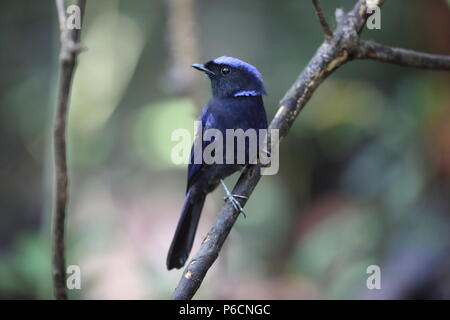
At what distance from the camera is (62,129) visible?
1600 millimetres

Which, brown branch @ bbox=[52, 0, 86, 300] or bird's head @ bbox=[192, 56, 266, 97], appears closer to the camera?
brown branch @ bbox=[52, 0, 86, 300]

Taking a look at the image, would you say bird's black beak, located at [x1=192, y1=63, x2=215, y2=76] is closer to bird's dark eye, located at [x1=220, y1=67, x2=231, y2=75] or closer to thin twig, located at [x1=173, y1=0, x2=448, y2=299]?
bird's dark eye, located at [x1=220, y1=67, x2=231, y2=75]

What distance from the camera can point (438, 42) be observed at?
4539 millimetres

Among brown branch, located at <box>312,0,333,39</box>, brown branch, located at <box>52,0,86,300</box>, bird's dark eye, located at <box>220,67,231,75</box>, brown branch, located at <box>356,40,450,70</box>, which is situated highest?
bird's dark eye, located at <box>220,67,231,75</box>

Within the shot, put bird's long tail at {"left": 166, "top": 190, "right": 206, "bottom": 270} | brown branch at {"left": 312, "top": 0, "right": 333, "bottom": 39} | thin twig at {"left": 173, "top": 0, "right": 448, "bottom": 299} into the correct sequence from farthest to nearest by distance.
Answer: bird's long tail at {"left": 166, "top": 190, "right": 206, "bottom": 270}, thin twig at {"left": 173, "top": 0, "right": 448, "bottom": 299}, brown branch at {"left": 312, "top": 0, "right": 333, "bottom": 39}

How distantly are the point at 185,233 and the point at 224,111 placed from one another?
73cm

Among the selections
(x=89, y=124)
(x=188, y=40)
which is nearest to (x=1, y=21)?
(x=89, y=124)

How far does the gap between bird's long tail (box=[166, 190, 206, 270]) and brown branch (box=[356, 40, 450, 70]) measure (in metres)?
1.27

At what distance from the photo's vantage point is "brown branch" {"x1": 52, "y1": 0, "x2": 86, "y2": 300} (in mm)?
1538

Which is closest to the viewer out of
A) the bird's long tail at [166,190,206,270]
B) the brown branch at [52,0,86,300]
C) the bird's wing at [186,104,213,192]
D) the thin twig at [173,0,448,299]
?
the brown branch at [52,0,86,300]

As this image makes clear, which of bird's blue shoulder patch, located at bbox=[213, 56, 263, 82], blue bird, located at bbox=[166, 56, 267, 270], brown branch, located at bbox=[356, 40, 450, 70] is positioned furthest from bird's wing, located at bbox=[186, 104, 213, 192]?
brown branch, located at bbox=[356, 40, 450, 70]

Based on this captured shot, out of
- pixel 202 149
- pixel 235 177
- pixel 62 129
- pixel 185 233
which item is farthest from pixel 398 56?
pixel 235 177

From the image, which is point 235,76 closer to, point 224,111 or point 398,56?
point 224,111

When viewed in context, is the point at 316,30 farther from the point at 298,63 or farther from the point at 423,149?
the point at 423,149
